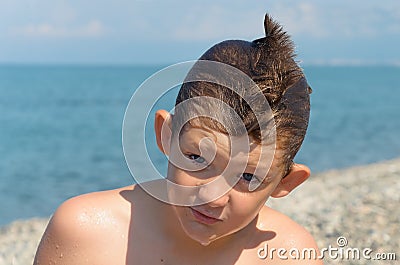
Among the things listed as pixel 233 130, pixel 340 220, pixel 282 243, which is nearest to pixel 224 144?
pixel 233 130

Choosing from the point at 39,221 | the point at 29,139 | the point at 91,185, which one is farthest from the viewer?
the point at 29,139

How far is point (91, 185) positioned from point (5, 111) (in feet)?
77.7

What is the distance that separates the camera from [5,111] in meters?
35.1

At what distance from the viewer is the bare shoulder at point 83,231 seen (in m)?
2.46

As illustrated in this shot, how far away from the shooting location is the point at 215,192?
2.08 metres

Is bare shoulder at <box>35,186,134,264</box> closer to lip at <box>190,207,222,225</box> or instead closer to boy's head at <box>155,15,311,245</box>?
boy's head at <box>155,15,311,245</box>

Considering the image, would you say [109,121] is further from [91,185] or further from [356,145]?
[91,185]

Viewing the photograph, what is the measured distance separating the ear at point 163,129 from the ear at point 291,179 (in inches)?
18.0

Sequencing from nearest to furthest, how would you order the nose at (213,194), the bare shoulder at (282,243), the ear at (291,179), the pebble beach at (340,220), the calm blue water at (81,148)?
the nose at (213,194) < the ear at (291,179) < the bare shoulder at (282,243) < the pebble beach at (340,220) < the calm blue water at (81,148)

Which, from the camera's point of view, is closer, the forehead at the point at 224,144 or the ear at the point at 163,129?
the forehead at the point at 224,144

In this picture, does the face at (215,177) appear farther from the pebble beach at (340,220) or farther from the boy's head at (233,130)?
the pebble beach at (340,220)

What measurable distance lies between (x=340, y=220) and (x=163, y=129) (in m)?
Answer: 3.96

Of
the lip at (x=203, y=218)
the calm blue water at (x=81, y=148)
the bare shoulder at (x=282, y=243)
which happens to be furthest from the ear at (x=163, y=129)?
the calm blue water at (x=81, y=148)

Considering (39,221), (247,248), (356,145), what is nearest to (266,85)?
(247,248)
